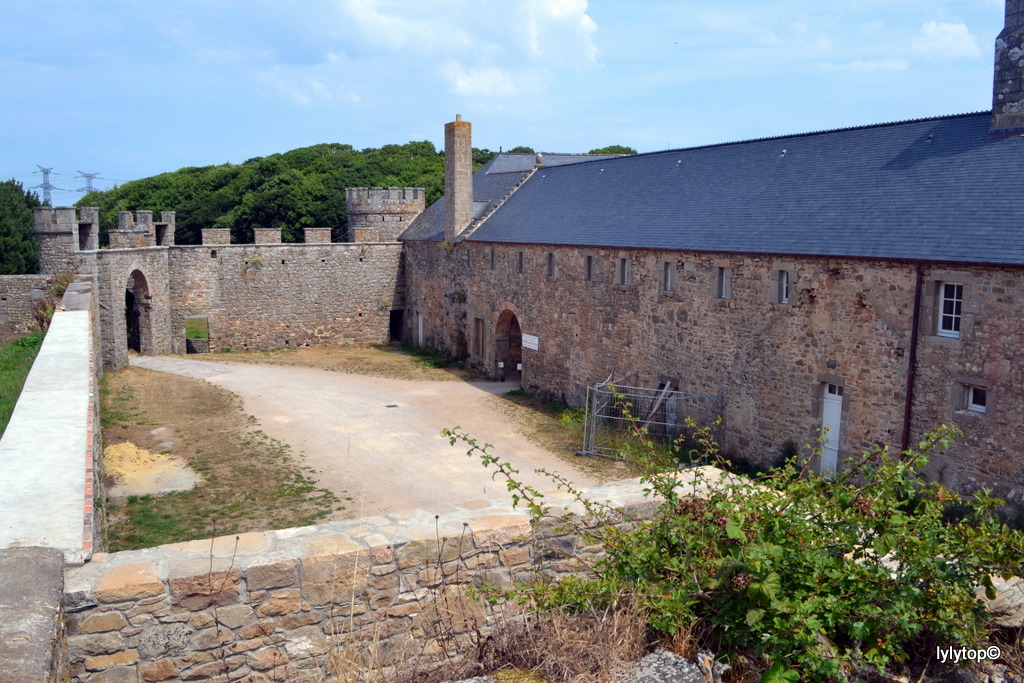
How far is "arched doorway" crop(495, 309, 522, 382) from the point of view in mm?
22125

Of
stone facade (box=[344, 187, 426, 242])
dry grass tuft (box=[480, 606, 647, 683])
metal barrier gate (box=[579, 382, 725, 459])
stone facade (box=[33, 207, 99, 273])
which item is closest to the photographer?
dry grass tuft (box=[480, 606, 647, 683])

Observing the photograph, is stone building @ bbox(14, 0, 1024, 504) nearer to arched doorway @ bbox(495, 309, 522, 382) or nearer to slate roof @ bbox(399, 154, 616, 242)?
arched doorway @ bbox(495, 309, 522, 382)

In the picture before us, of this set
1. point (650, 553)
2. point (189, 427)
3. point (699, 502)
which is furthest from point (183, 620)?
point (189, 427)

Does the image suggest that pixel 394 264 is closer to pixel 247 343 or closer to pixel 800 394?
pixel 247 343

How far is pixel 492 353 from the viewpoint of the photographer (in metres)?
22.3

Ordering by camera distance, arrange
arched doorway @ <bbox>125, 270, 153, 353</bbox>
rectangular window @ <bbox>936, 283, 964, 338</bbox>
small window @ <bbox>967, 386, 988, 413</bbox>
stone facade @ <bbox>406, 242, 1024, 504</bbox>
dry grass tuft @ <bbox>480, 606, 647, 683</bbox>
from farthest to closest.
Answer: arched doorway @ <bbox>125, 270, 153, 353</bbox>
rectangular window @ <bbox>936, 283, 964, 338</bbox>
small window @ <bbox>967, 386, 988, 413</bbox>
stone facade @ <bbox>406, 242, 1024, 504</bbox>
dry grass tuft @ <bbox>480, 606, 647, 683</bbox>

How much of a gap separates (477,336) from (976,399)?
48.0ft

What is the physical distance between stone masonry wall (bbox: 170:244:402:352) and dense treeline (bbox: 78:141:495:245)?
1863 cm

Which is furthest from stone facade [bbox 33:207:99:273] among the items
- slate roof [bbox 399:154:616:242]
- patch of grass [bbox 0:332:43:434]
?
slate roof [bbox 399:154:616:242]

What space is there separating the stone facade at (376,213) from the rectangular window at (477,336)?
6.53 m

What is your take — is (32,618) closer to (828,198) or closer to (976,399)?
(976,399)

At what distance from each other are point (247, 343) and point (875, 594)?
79.8ft

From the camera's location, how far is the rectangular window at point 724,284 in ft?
45.6

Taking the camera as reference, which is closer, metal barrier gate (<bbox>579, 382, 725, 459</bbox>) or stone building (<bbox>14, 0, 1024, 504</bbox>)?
stone building (<bbox>14, 0, 1024, 504</bbox>)
